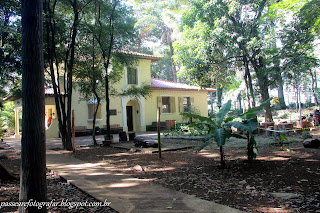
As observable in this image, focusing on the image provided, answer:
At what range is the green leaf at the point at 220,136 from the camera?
5.17 meters

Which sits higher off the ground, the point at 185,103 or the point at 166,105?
A: the point at 185,103

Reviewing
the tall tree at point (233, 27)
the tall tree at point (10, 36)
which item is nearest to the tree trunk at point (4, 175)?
the tall tree at point (10, 36)

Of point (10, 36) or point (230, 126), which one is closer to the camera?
point (230, 126)

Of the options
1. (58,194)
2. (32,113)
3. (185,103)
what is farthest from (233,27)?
(32,113)

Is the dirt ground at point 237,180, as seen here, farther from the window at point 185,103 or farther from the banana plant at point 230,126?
the window at point 185,103

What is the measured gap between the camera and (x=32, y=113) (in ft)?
9.59

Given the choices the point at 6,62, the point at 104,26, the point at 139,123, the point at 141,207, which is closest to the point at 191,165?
the point at 141,207

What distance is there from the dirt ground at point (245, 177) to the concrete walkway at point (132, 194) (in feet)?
1.06

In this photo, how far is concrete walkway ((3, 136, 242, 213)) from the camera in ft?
11.6

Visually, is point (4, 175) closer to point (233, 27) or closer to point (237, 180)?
point (237, 180)

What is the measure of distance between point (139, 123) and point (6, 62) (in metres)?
12.3

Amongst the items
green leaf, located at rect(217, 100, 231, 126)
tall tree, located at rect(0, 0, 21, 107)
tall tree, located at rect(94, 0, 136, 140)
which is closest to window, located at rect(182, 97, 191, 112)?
tall tree, located at rect(94, 0, 136, 140)

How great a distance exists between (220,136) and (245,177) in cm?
97

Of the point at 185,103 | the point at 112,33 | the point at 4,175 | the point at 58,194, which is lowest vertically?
the point at 58,194
